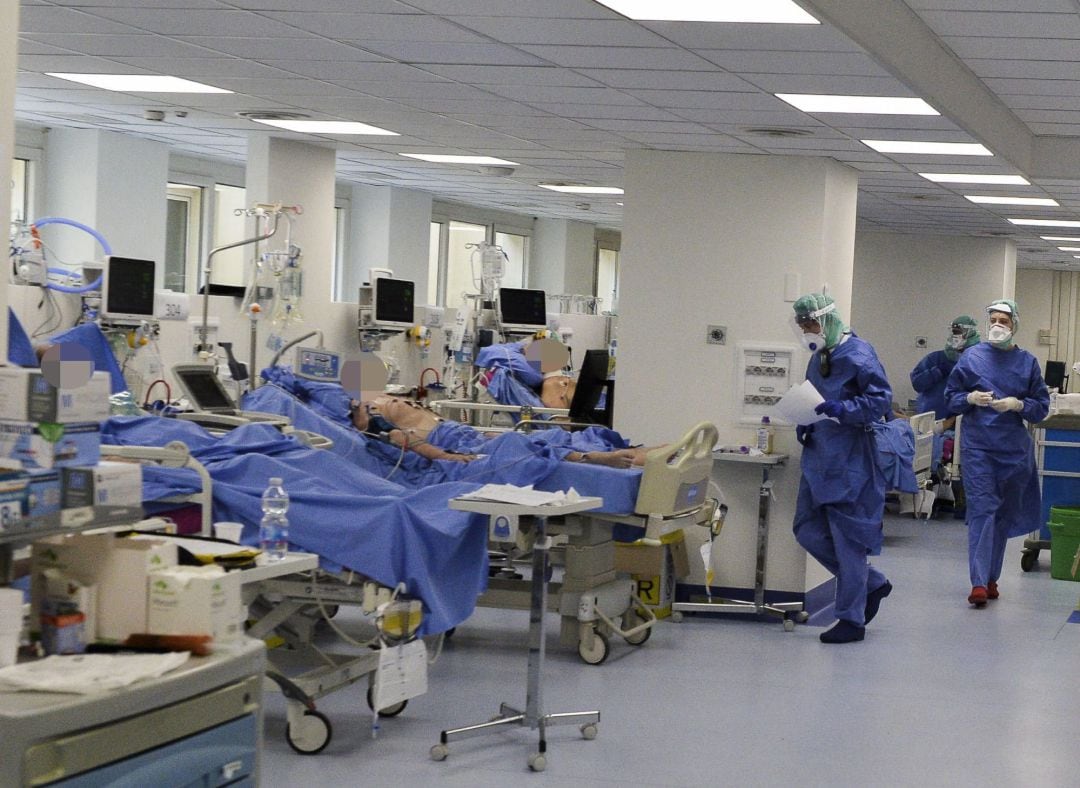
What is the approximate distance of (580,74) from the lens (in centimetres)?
547

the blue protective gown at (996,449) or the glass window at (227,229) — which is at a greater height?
the glass window at (227,229)

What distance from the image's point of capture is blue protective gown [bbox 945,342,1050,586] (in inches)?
295

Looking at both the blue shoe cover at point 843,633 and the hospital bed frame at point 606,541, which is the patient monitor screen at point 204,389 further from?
the blue shoe cover at point 843,633

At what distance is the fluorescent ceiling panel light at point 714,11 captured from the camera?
4.21 m

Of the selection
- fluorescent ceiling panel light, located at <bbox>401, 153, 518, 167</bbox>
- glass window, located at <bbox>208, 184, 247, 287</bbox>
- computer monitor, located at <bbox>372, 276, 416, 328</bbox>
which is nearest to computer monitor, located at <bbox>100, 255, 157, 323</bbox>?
computer monitor, located at <bbox>372, 276, 416, 328</bbox>

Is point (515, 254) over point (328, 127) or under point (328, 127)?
under

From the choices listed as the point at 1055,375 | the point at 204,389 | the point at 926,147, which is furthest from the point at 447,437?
the point at 1055,375

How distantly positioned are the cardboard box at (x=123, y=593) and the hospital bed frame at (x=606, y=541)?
10.3 ft

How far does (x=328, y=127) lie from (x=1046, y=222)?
579 cm

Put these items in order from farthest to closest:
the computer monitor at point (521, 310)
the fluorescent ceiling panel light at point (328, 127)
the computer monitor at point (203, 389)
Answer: the computer monitor at point (521, 310)
the fluorescent ceiling panel light at point (328, 127)
the computer monitor at point (203, 389)

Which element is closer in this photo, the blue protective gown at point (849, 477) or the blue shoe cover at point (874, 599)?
the blue protective gown at point (849, 477)

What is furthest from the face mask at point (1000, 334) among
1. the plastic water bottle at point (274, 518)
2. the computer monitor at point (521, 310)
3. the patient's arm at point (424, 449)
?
the plastic water bottle at point (274, 518)

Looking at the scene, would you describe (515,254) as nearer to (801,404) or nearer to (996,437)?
(996,437)

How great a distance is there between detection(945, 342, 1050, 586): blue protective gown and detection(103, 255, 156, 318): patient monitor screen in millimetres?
4255
